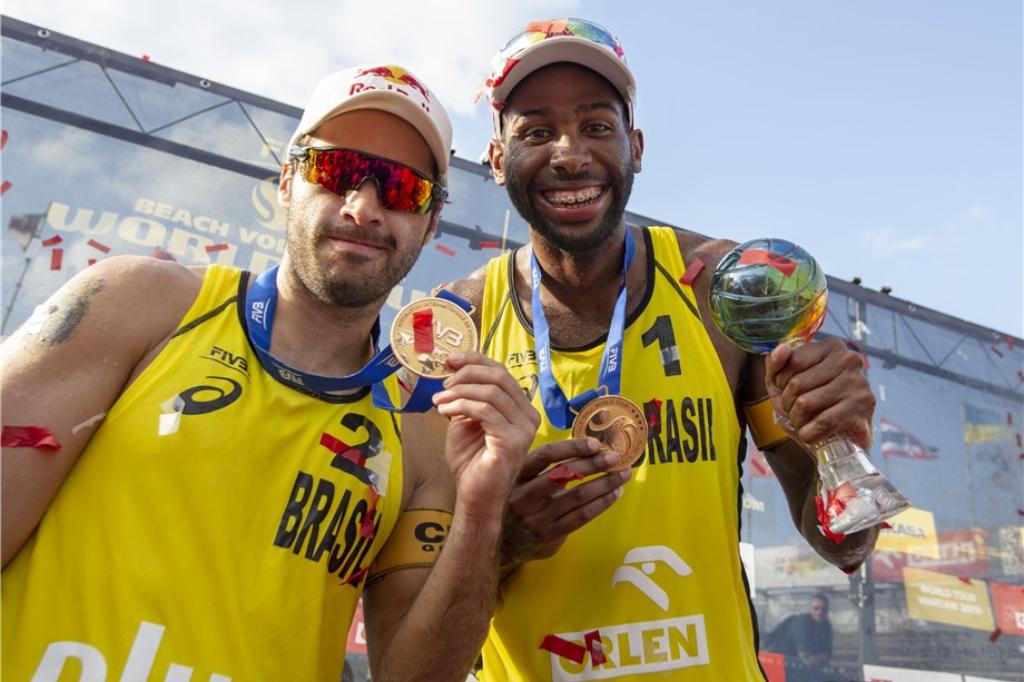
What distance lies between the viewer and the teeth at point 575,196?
2779mm

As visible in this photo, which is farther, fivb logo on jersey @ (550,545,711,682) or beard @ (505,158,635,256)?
beard @ (505,158,635,256)

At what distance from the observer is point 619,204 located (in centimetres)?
286

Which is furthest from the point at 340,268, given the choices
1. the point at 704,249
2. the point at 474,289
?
the point at 704,249

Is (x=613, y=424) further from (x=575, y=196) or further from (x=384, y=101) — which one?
(x=384, y=101)

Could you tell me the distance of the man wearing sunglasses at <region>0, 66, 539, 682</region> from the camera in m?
1.83

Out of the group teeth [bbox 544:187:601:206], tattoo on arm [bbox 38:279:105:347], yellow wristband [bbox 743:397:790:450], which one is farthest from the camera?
teeth [bbox 544:187:601:206]

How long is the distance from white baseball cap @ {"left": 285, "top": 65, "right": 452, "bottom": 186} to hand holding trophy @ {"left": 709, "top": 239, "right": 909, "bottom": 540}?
45.9 inches

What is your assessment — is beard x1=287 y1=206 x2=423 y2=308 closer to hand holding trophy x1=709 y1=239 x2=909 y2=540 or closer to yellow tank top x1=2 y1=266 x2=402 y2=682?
yellow tank top x1=2 y1=266 x2=402 y2=682

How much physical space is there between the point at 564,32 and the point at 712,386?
4.77ft

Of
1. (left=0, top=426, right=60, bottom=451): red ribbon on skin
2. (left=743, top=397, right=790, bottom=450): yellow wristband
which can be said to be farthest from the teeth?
(left=0, top=426, right=60, bottom=451): red ribbon on skin

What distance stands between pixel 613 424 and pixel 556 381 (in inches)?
14.2

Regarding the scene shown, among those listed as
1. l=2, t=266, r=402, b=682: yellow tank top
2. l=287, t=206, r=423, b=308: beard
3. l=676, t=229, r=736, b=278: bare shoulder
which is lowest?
l=2, t=266, r=402, b=682: yellow tank top

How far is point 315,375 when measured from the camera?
90.9 inches

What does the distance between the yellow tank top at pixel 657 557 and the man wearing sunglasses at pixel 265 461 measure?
39cm
